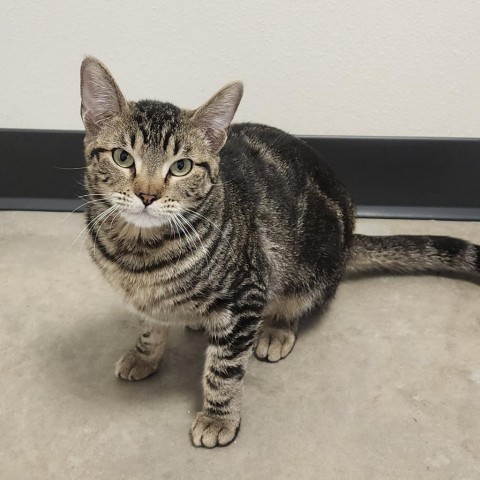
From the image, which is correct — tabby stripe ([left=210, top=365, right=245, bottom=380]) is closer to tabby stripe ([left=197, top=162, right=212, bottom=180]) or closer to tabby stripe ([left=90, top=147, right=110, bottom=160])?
tabby stripe ([left=197, top=162, right=212, bottom=180])

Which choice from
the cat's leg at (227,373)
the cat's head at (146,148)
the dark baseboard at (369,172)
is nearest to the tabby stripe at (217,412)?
the cat's leg at (227,373)

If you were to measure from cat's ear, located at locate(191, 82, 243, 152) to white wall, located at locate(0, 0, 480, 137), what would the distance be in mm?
874

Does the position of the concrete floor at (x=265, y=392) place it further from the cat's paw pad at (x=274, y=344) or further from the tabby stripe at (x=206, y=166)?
the tabby stripe at (x=206, y=166)

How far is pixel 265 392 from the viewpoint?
167cm

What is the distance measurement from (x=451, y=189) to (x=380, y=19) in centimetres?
74

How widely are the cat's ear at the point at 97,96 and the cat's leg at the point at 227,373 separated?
56cm

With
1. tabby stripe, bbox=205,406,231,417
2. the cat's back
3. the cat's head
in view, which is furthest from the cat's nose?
tabby stripe, bbox=205,406,231,417

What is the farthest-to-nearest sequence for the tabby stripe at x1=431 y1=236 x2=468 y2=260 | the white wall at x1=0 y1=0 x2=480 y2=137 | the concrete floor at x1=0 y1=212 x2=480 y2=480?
the white wall at x1=0 y1=0 x2=480 y2=137
the tabby stripe at x1=431 y1=236 x2=468 y2=260
the concrete floor at x1=0 y1=212 x2=480 y2=480

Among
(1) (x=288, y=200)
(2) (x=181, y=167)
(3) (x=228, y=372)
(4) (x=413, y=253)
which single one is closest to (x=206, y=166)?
(2) (x=181, y=167)

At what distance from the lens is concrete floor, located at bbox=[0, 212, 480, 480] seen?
146 cm

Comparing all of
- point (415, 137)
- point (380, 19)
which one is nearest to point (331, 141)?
point (415, 137)

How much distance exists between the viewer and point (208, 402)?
1.53 m

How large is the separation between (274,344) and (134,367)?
42 cm

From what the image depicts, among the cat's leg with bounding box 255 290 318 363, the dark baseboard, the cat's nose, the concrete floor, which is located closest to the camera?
the cat's nose
